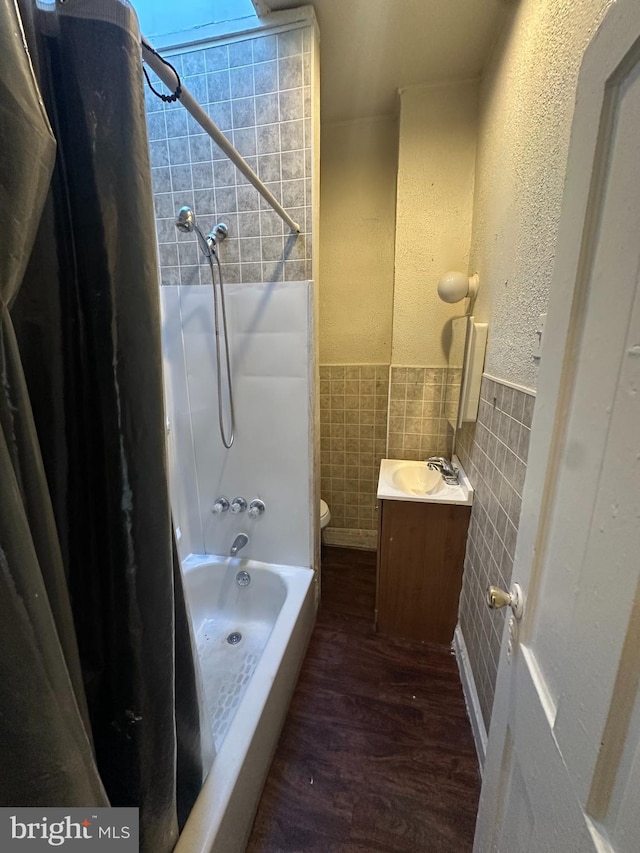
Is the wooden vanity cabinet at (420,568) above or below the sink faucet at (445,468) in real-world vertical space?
below

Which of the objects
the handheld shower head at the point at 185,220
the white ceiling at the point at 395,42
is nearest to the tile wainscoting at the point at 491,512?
the handheld shower head at the point at 185,220

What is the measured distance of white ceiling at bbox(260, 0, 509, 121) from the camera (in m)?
1.34

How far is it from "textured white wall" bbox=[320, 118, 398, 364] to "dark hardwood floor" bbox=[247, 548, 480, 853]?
1.76 meters

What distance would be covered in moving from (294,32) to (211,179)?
59 centimetres

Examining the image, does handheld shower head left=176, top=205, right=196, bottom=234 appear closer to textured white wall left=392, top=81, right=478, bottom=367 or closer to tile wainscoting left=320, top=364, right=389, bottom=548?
textured white wall left=392, top=81, right=478, bottom=367

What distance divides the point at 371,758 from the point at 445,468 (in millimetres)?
1264

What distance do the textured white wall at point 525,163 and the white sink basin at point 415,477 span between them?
730 millimetres

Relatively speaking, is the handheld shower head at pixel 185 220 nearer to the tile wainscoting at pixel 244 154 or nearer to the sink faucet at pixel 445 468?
the tile wainscoting at pixel 244 154

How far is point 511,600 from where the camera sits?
680 millimetres

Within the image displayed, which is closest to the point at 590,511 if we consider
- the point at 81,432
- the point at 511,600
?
the point at 511,600

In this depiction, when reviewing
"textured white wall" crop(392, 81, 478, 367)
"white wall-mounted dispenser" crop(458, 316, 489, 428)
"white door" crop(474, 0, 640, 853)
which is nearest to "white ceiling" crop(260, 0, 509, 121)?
"textured white wall" crop(392, 81, 478, 367)

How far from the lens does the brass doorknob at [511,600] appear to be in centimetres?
66

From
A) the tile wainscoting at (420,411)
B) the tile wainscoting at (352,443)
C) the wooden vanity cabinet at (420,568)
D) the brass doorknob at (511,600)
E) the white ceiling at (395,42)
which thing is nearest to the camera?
the brass doorknob at (511,600)

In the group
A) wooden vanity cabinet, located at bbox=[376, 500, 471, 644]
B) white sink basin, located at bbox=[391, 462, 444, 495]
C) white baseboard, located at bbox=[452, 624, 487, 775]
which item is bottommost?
white baseboard, located at bbox=[452, 624, 487, 775]
